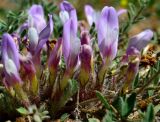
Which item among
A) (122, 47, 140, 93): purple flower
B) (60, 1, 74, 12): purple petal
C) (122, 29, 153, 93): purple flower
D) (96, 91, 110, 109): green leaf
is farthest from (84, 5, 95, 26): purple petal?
(96, 91, 110, 109): green leaf

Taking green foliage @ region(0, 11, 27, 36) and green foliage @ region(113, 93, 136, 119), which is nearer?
green foliage @ region(113, 93, 136, 119)

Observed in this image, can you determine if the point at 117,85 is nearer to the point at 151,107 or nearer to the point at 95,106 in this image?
the point at 95,106

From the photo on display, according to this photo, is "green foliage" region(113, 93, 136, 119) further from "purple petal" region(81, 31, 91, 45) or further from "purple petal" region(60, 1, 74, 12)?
"purple petal" region(60, 1, 74, 12)

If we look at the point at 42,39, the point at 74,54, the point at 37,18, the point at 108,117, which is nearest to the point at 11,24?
the point at 37,18

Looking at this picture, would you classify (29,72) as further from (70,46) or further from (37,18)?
(37,18)

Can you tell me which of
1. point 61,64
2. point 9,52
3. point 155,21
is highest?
point 9,52

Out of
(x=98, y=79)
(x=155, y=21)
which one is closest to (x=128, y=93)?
(x=98, y=79)
